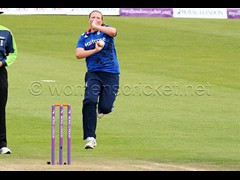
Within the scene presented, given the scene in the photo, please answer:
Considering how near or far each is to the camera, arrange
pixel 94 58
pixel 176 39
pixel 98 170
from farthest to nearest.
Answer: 1. pixel 176 39
2. pixel 94 58
3. pixel 98 170

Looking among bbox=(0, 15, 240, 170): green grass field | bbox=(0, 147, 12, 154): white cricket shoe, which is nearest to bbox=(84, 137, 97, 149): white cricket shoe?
bbox=(0, 15, 240, 170): green grass field

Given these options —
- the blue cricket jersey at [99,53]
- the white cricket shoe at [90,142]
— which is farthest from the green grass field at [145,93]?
the blue cricket jersey at [99,53]

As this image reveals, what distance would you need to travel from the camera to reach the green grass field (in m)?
14.1

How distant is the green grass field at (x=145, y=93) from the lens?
1408 cm

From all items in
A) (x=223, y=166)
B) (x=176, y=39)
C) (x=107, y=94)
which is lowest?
(x=223, y=166)

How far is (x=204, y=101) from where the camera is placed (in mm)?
20484

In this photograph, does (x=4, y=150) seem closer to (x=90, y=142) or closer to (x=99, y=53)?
(x=90, y=142)

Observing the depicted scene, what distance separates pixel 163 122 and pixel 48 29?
2091 centimetres

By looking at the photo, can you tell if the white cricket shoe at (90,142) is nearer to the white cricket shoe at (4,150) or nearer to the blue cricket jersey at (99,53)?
the blue cricket jersey at (99,53)

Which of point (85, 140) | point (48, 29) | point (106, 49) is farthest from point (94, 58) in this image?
point (48, 29)

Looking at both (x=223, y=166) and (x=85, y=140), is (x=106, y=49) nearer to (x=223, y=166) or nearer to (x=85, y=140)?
(x=85, y=140)

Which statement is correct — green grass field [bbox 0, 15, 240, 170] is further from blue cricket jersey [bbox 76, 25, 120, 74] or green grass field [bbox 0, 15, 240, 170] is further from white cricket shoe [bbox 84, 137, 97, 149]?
blue cricket jersey [bbox 76, 25, 120, 74]

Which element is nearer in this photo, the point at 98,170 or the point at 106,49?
the point at 98,170

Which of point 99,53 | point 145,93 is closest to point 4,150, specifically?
point 99,53
